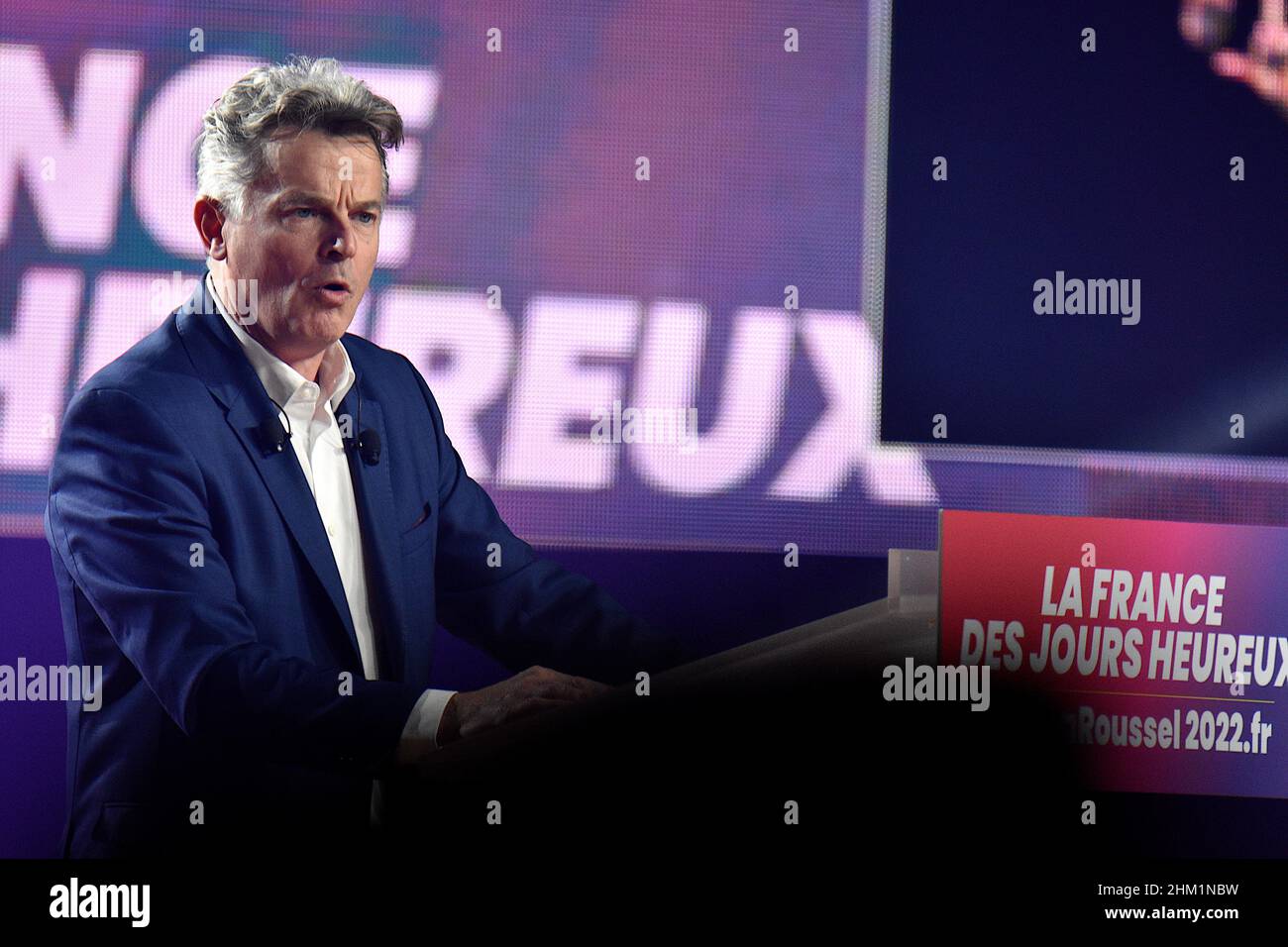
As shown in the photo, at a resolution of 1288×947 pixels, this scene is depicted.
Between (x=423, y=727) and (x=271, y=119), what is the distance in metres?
1.50

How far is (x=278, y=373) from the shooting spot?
10.6ft

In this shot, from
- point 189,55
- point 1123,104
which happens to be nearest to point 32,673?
point 189,55

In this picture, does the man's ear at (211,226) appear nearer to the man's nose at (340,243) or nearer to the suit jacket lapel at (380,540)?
the man's nose at (340,243)

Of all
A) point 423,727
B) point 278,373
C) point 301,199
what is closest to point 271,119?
point 301,199

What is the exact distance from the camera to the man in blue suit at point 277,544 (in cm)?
293

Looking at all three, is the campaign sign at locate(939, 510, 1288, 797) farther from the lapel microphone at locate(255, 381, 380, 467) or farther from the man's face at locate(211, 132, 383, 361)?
the man's face at locate(211, 132, 383, 361)

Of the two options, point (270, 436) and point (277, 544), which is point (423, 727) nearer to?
point (277, 544)

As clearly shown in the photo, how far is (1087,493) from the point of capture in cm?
361

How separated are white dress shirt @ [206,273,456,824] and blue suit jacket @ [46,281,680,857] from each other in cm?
3

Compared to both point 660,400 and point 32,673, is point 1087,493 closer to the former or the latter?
point 660,400

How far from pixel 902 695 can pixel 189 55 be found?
2.37 metres

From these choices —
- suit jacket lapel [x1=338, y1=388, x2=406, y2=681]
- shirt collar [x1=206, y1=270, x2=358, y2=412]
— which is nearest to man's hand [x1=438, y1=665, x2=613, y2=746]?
suit jacket lapel [x1=338, y1=388, x2=406, y2=681]
